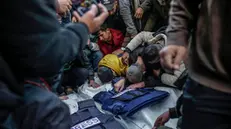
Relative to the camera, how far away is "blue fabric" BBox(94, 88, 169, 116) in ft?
6.57

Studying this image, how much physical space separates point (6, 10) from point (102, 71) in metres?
2.03

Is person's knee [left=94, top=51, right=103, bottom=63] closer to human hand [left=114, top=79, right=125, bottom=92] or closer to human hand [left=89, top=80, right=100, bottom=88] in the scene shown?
human hand [left=89, top=80, right=100, bottom=88]

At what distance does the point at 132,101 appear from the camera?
2.05 m

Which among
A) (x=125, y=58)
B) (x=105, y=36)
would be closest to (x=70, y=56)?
(x=125, y=58)

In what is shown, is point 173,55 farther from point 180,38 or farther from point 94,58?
point 94,58

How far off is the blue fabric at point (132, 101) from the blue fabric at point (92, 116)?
9 centimetres

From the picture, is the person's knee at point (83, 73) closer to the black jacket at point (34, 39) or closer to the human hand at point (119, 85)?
the human hand at point (119, 85)

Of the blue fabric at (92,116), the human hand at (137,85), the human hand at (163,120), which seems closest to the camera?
the human hand at (163,120)

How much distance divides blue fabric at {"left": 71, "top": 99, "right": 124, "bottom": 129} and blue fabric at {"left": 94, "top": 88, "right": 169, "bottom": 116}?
0.29ft

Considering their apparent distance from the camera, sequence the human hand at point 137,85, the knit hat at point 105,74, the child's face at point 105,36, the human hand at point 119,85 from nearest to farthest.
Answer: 1. the human hand at point 137,85
2. the human hand at point 119,85
3. the knit hat at point 105,74
4. the child's face at point 105,36

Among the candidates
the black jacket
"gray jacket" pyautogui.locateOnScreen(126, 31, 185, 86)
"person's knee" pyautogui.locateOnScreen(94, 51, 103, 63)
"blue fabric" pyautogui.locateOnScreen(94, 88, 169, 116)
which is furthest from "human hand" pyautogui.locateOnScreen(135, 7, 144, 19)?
the black jacket

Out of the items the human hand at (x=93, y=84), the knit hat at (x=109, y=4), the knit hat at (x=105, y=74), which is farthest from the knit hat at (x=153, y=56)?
the knit hat at (x=109, y=4)

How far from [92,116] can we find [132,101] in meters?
0.29

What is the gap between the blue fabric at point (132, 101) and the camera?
6.57 ft
